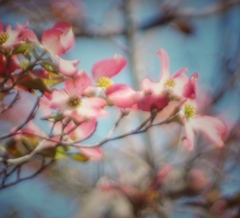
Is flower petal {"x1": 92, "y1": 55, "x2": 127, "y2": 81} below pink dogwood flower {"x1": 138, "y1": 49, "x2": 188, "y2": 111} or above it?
above

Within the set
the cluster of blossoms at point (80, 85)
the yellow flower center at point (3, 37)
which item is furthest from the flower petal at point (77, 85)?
the yellow flower center at point (3, 37)

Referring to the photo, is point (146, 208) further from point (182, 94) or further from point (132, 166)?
point (182, 94)

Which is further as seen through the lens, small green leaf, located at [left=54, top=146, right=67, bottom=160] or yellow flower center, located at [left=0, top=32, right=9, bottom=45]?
small green leaf, located at [left=54, top=146, right=67, bottom=160]

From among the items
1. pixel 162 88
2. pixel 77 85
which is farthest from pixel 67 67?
pixel 162 88

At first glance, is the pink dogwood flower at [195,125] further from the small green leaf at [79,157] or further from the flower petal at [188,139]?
the small green leaf at [79,157]

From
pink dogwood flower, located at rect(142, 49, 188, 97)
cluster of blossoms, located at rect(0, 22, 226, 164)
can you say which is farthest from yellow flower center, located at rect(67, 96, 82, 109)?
pink dogwood flower, located at rect(142, 49, 188, 97)

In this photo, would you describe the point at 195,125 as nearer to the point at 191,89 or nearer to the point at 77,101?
the point at 191,89

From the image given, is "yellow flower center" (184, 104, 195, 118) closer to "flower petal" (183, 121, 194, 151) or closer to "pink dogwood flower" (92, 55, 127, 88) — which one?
"flower petal" (183, 121, 194, 151)

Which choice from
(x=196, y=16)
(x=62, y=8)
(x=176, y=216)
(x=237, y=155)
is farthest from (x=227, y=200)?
(x=62, y=8)
